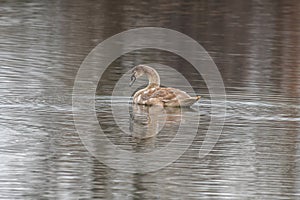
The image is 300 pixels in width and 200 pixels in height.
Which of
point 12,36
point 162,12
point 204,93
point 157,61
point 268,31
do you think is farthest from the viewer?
point 162,12

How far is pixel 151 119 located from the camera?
37.9 ft

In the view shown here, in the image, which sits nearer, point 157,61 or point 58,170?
point 58,170

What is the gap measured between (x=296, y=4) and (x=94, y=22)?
6910mm

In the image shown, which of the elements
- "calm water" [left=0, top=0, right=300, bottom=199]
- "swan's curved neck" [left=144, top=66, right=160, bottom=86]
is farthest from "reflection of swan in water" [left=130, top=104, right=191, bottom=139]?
"swan's curved neck" [left=144, top=66, right=160, bottom=86]

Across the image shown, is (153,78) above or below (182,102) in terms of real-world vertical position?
above

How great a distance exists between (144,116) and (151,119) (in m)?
0.23

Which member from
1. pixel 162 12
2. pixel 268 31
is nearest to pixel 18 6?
pixel 162 12

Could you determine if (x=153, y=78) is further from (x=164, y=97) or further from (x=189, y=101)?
(x=189, y=101)

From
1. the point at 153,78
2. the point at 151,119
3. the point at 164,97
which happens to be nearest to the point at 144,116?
the point at 151,119

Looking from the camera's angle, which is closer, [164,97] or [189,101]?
[189,101]

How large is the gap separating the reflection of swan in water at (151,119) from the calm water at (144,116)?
13mm

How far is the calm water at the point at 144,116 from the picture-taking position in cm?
850

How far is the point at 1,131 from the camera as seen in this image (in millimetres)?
10406

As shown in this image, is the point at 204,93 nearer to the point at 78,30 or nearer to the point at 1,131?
the point at 1,131
